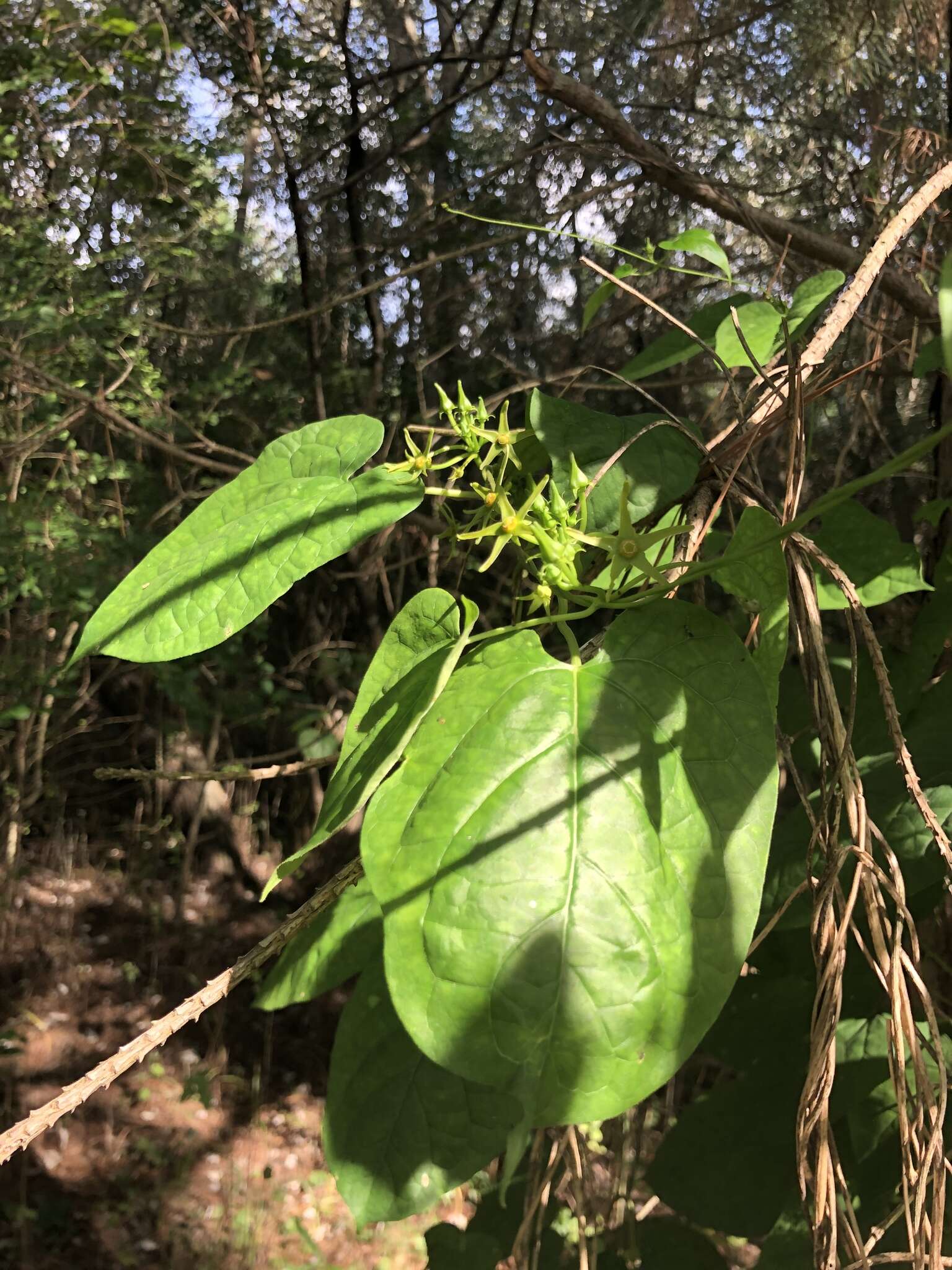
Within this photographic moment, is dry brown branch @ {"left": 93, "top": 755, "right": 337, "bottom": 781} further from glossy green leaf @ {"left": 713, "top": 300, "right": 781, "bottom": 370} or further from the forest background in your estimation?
the forest background

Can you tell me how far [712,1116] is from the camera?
0.88 m

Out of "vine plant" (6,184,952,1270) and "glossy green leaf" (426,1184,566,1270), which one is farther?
"glossy green leaf" (426,1184,566,1270)

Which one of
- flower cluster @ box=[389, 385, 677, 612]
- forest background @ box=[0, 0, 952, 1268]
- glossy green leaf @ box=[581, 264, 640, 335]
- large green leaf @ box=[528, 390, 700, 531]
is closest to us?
flower cluster @ box=[389, 385, 677, 612]

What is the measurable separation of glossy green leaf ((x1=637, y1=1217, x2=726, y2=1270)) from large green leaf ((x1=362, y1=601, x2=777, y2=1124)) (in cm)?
64

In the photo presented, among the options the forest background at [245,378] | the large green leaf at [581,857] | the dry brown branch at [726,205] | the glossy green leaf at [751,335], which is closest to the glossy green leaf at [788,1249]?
the large green leaf at [581,857]

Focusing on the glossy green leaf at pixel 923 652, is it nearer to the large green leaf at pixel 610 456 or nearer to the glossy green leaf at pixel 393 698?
the large green leaf at pixel 610 456

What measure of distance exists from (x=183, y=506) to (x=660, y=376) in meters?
1.64

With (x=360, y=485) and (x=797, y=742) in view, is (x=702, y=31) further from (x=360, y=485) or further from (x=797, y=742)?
(x=360, y=485)

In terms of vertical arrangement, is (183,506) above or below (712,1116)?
above

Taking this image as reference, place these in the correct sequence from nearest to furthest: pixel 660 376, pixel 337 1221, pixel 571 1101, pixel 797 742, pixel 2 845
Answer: pixel 571 1101 < pixel 797 742 < pixel 337 1221 < pixel 660 376 < pixel 2 845

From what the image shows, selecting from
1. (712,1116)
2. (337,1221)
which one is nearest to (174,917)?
(337,1221)

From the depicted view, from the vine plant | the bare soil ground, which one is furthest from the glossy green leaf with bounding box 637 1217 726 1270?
the bare soil ground

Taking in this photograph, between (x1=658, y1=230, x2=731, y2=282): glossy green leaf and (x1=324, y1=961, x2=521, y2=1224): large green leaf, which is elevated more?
(x1=658, y1=230, x2=731, y2=282): glossy green leaf

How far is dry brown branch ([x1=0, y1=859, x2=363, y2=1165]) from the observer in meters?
0.34
